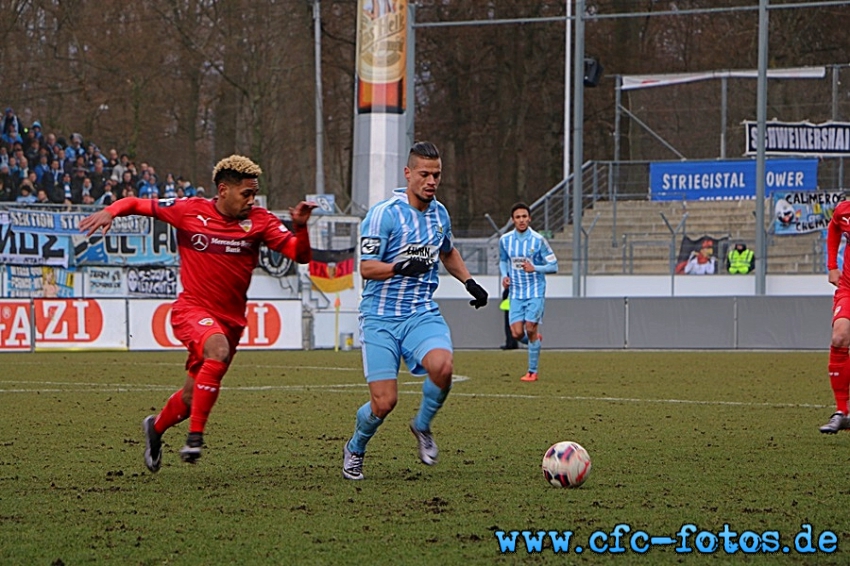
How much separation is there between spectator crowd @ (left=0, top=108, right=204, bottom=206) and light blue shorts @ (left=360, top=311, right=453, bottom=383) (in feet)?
Result: 67.2

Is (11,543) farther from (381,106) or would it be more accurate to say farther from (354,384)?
(381,106)

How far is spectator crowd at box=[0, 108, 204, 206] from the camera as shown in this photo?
2816 centimetres

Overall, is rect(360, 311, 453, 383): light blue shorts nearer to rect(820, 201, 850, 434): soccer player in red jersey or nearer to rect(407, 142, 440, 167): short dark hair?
rect(407, 142, 440, 167): short dark hair

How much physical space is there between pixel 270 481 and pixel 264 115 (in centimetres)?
3671

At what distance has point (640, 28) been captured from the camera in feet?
165

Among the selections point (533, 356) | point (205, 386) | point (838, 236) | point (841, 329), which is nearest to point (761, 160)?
point (533, 356)

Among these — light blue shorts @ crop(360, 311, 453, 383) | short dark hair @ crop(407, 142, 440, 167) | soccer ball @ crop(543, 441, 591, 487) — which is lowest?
soccer ball @ crop(543, 441, 591, 487)

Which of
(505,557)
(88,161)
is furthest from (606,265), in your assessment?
(505,557)

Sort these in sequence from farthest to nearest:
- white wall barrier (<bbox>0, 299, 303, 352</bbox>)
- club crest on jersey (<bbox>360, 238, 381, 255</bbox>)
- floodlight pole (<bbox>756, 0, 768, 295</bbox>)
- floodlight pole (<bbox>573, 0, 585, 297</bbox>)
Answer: floodlight pole (<bbox>573, 0, 585, 297</bbox>), floodlight pole (<bbox>756, 0, 768, 295</bbox>), white wall barrier (<bbox>0, 299, 303, 352</bbox>), club crest on jersey (<bbox>360, 238, 381, 255</bbox>)

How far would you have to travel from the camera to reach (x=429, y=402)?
8.66 metres

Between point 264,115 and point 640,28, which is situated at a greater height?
point 640,28

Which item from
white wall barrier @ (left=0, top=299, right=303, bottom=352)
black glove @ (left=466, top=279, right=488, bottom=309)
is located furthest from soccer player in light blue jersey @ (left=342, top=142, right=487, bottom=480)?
white wall barrier @ (left=0, top=299, right=303, bottom=352)

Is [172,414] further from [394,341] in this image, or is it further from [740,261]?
[740,261]

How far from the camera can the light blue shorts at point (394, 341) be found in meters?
8.34
